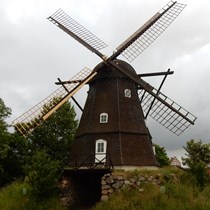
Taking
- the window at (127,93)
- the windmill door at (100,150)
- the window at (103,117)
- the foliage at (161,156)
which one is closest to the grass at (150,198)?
the windmill door at (100,150)

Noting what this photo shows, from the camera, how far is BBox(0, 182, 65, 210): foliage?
729 inches

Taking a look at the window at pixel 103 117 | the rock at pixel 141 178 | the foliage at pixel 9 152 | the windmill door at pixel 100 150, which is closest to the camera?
the rock at pixel 141 178

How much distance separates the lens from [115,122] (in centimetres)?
2156

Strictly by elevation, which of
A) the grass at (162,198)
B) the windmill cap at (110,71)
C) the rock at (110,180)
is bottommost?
Answer: the grass at (162,198)

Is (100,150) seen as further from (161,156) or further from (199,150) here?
(161,156)

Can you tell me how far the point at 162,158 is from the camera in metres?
37.5

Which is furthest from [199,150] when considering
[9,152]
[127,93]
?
[9,152]

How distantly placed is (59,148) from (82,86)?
1198 cm

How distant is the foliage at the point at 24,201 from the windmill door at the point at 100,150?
3.38m

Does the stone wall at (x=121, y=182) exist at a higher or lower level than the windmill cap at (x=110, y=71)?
lower

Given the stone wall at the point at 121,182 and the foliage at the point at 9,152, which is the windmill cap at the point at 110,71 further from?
the foliage at the point at 9,152

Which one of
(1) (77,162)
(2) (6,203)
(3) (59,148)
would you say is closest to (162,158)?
(3) (59,148)

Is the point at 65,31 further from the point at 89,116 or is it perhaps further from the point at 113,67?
the point at 89,116

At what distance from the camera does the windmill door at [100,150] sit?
Answer: 20688mm
